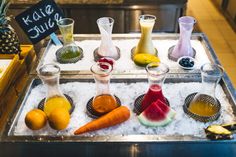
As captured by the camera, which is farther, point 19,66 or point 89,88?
point 19,66

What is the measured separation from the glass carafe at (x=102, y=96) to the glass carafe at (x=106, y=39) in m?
0.29

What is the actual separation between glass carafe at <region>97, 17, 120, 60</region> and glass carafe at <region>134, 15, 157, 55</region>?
0.12 m

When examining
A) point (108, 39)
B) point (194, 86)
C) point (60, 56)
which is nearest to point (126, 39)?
point (108, 39)

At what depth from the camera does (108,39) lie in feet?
4.86

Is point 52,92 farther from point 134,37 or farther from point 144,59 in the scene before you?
point 134,37

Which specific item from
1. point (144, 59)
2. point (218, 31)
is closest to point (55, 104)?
point (144, 59)

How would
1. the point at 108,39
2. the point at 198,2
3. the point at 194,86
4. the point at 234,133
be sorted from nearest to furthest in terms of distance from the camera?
the point at 234,133, the point at 194,86, the point at 108,39, the point at 198,2

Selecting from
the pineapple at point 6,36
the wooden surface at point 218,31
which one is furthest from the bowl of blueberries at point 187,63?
the wooden surface at point 218,31

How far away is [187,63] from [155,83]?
34cm

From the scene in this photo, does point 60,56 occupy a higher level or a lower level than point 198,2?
higher

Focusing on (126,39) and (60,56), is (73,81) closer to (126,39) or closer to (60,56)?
(60,56)

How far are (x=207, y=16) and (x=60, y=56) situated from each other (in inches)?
126

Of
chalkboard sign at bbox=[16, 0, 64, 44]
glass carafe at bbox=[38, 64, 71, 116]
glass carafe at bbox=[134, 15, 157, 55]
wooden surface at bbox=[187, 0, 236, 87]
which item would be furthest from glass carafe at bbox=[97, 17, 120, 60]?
wooden surface at bbox=[187, 0, 236, 87]

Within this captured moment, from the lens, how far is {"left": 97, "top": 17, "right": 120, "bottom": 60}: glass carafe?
1.43m
